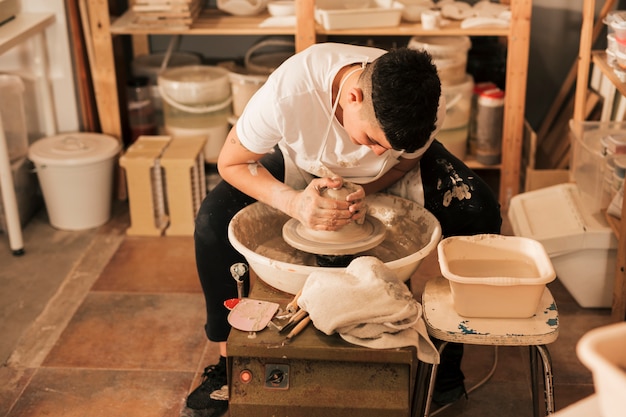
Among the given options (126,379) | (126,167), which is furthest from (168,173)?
(126,379)

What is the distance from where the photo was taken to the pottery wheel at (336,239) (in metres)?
1.86

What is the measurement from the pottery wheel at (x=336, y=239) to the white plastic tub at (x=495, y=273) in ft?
0.59

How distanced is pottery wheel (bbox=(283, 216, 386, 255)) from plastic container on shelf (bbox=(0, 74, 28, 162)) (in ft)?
5.62

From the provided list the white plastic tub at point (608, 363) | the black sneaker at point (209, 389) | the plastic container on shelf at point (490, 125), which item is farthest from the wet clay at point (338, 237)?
the plastic container on shelf at point (490, 125)

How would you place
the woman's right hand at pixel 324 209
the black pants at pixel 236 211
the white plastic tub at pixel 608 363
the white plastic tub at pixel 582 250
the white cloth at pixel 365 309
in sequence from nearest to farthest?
1. the white plastic tub at pixel 608 363
2. the white cloth at pixel 365 309
3. the woman's right hand at pixel 324 209
4. the black pants at pixel 236 211
5. the white plastic tub at pixel 582 250

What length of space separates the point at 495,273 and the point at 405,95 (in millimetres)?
468

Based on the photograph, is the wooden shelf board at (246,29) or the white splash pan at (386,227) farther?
the wooden shelf board at (246,29)

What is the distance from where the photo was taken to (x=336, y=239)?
188 cm

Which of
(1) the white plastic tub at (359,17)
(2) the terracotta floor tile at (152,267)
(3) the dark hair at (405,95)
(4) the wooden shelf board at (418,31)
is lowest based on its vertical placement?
(2) the terracotta floor tile at (152,267)

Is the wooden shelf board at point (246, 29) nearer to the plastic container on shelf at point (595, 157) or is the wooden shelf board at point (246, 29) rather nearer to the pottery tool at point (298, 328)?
the plastic container on shelf at point (595, 157)

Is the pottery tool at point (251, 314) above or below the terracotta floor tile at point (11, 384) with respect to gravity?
above

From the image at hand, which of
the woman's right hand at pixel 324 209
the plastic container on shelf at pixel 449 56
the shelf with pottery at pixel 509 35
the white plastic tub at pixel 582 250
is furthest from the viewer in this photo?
the plastic container on shelf at pixel 449 56

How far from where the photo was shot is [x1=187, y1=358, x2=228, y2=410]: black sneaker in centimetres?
221

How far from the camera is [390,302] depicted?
1.61 meters
